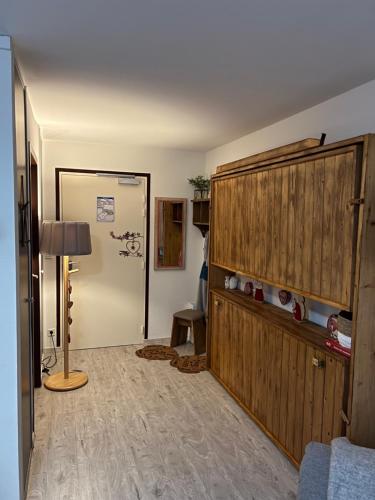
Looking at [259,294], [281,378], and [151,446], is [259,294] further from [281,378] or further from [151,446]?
[151,446]

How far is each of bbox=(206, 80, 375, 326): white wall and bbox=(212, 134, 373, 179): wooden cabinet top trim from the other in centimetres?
34

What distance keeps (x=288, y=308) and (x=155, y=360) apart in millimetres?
1800

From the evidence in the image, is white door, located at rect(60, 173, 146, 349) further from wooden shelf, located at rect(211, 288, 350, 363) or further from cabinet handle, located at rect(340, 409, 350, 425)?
cabinet handle, located at rect(340, 409, 350, 425)

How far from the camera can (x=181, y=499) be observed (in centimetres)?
224

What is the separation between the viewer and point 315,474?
65.6 inches

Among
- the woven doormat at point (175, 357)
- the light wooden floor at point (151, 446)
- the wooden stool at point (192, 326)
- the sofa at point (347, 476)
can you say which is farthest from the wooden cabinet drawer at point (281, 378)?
the wooden stool at point (192, 326)

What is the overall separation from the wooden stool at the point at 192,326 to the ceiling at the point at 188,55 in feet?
7.35

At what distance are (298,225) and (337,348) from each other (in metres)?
0.78

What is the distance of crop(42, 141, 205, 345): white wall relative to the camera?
4.38 metres

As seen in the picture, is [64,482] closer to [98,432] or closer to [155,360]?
[98,432]

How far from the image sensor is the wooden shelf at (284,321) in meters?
2.38

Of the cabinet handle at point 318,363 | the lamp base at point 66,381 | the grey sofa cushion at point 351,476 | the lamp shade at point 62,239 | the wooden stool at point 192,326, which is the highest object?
the lamp shade at point 62,239

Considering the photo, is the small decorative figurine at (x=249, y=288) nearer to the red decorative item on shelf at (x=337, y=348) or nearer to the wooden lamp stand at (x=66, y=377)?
the red decorative item on shelf at (x=337, y=348)

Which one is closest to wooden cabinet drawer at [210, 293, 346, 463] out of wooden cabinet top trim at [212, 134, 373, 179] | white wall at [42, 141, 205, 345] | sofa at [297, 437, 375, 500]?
sofa at [297, 437, 375, 500]
